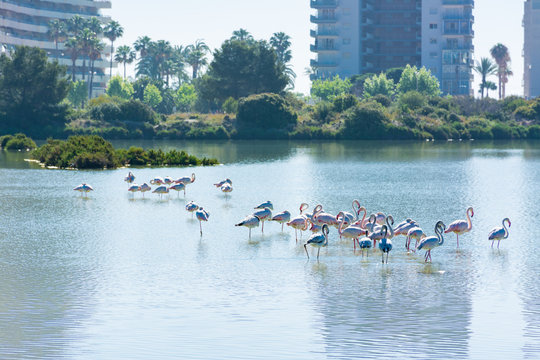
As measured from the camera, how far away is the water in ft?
49.6

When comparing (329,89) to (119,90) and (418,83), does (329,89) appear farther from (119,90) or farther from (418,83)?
(119,90)

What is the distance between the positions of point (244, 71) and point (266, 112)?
73.5ft

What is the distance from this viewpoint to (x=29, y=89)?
119 m

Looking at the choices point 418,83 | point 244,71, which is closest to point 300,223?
point 244,71

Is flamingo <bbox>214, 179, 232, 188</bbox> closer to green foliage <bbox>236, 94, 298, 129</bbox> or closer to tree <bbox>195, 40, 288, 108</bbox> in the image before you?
green foliage <bbox>236, 94, 298, 129</bbox>

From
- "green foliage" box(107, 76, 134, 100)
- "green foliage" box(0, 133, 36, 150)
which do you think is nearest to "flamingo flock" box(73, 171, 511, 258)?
"green foliage" box(0, 133, 36, 150)

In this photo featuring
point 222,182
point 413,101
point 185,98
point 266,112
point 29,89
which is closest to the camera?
point 222,182

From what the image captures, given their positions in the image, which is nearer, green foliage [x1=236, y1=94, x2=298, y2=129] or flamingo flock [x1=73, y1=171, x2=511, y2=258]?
flamingo flock [x1=73, y1=171, x2=511, y2=258]

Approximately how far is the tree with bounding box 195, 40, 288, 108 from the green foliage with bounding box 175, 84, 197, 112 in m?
31.3

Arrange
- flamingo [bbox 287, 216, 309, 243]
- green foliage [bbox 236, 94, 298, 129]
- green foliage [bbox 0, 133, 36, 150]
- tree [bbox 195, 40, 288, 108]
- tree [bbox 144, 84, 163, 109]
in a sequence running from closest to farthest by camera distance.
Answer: flamingo [bbox 287, 216, 309, 243] < green foliage [bbox 0, 133, 36, 150] < green foliage [bbox 236, 94, 298, 129] < tree [bbox 195, 40, 288, 108] < tree [bbox 144, 84, 163, 109]

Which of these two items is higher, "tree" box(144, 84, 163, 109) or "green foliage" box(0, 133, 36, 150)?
"tree" box(144, 84, 163, 109)

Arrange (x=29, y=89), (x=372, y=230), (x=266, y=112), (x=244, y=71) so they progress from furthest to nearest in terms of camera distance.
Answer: (x=244, y=71)
(x=266, y=112)
(x=29, y=89)
(x=372, y=230)

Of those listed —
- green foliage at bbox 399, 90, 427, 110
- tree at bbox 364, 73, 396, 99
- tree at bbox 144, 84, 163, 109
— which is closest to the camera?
green foliage at bbox 399, 90, 427, 110

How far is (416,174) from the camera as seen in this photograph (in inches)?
2222
